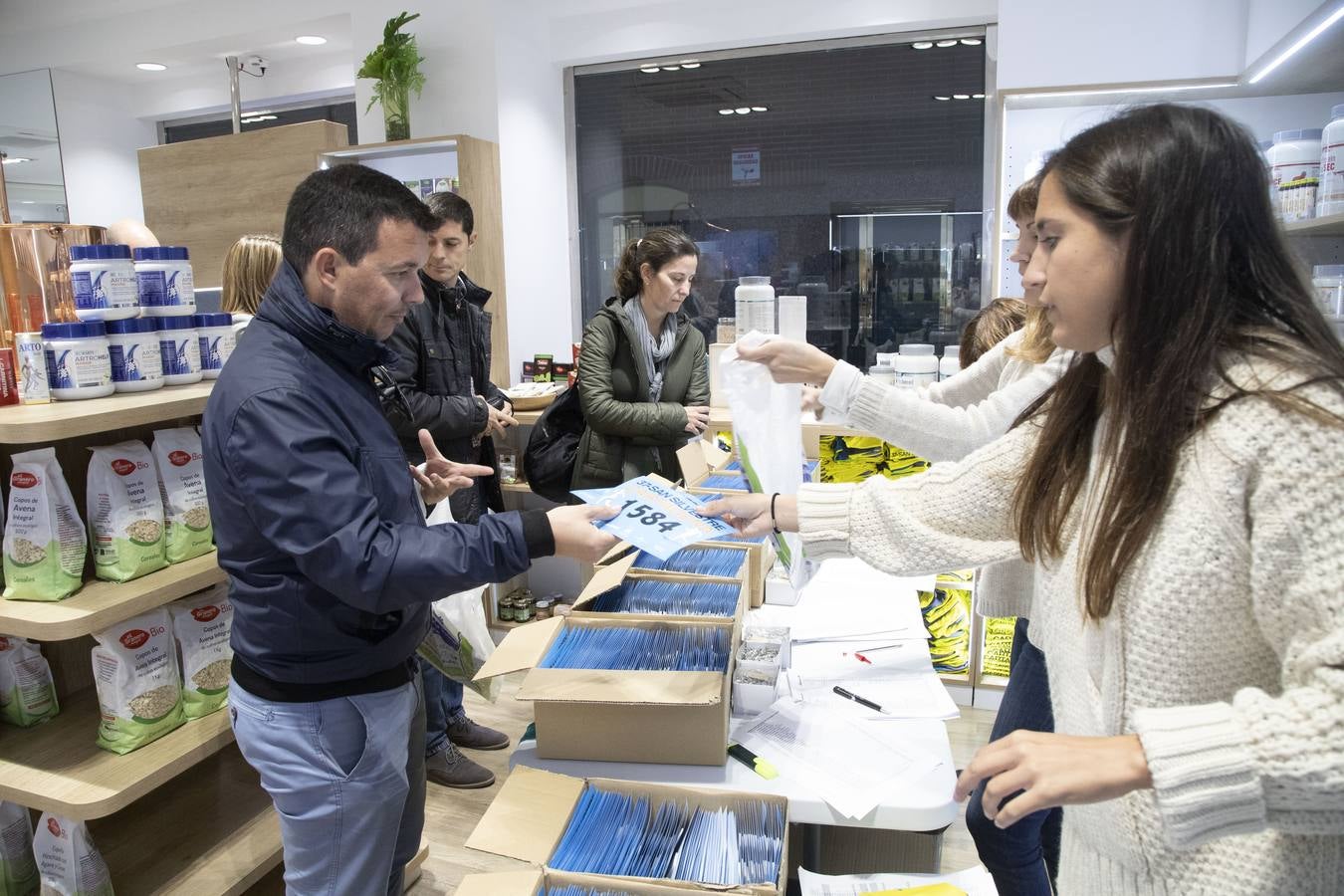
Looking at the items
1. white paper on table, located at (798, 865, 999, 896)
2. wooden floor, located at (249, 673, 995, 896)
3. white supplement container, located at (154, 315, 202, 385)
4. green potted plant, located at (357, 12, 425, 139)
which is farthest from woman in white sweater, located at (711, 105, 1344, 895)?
green potted plant, located at (357, 12, 425, 139)

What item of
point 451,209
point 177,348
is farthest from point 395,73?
point 177,348

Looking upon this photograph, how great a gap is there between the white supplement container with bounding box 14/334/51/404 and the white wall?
509 cm

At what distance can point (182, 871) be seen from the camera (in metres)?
1.98

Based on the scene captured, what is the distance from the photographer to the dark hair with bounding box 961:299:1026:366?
101 inches

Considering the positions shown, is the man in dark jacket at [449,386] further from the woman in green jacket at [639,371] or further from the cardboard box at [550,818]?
the cardboard box at [550,818]

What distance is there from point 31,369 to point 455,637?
1.06 metres

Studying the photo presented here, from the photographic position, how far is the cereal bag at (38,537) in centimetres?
175

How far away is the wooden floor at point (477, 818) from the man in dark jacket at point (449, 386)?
6 centimetres

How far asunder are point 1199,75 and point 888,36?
5.51 feet

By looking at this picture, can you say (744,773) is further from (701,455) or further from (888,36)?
(888,36)

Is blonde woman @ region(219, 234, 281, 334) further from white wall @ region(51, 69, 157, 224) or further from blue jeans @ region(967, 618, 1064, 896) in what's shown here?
white wall @ region(51, 69, 157, 224)

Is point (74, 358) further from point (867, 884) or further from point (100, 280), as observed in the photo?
point (867, 884)

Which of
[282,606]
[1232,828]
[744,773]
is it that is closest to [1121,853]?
[1232,828]

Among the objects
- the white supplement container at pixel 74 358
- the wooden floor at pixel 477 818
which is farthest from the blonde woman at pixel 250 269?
the wooden floor at pixel 477 818
